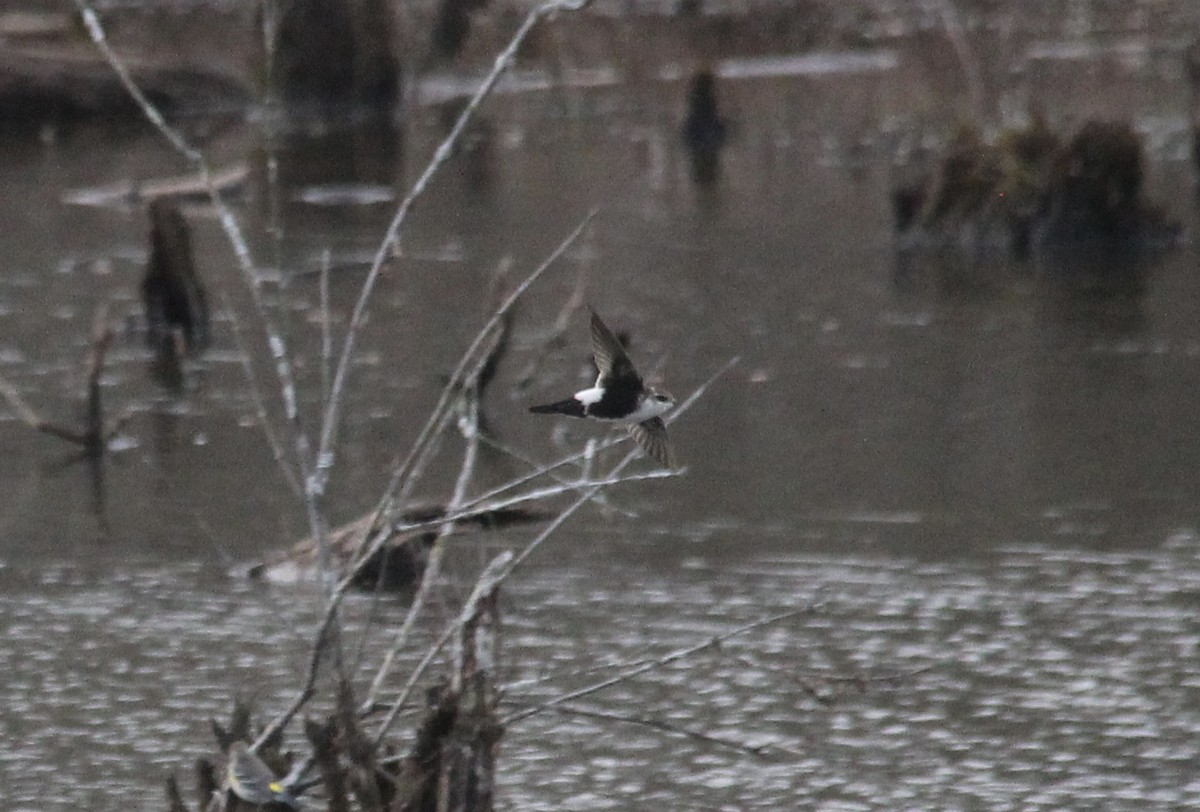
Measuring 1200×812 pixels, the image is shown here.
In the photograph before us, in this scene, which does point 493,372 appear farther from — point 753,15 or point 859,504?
point 753,15

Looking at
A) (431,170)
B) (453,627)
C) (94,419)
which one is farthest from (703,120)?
(431,170)

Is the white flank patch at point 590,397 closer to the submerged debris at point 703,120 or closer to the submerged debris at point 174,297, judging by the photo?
the submerged debris at point 174,297

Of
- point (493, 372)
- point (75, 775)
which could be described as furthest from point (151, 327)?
point (75, 775)

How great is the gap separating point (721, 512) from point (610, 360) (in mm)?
7901

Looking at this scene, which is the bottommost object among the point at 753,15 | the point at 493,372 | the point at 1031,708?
the point at 1031,708

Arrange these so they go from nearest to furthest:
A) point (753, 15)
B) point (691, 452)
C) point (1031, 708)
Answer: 1. point (1031, 708)
2. point (691, 452)
3. point (753, 15)

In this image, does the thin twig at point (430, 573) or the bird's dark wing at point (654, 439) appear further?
the bird's dark wing at point (654, 439)

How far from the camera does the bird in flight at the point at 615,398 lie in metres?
9.20

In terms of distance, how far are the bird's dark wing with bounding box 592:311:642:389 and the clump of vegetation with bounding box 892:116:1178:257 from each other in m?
19.6

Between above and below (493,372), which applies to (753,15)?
above

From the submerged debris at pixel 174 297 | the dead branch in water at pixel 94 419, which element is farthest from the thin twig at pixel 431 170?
the submerged debris at pixel 174 297

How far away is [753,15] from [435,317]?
32.2 meters

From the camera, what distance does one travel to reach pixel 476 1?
47.9 meters

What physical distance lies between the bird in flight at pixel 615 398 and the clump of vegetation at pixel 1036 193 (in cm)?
1955
